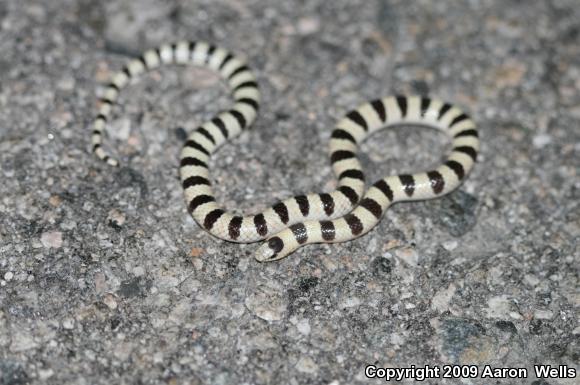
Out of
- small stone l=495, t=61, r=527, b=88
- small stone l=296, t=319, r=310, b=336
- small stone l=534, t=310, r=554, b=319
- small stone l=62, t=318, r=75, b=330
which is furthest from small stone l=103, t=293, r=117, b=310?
small stone l=495, t=61, r=527, b=88

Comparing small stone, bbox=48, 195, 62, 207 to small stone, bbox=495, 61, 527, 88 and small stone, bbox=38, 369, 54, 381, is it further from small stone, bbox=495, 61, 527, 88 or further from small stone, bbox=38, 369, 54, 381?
small stone, bbox=495, 61, 527, 88

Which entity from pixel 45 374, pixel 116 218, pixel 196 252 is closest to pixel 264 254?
pixel 196 252

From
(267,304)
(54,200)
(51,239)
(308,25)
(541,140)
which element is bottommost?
(267,304)

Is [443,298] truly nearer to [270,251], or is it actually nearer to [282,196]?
[270,251]

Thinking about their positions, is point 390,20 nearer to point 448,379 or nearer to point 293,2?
point 293,2

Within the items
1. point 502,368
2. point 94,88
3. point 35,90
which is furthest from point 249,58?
point 502,368

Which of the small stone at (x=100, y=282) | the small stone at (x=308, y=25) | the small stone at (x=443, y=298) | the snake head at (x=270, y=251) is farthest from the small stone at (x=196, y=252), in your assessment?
the small stone at (x=308, y=25)

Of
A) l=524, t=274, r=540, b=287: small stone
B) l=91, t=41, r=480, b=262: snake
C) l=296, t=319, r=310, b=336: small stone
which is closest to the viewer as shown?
l=296, t=319, r=310, b=336: small stone
